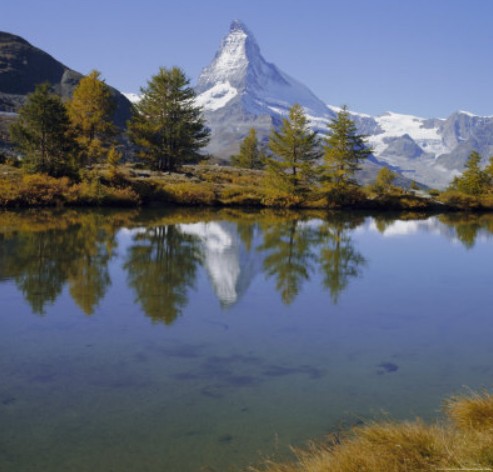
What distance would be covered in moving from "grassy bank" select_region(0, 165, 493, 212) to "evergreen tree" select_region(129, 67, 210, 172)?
2.34 meters

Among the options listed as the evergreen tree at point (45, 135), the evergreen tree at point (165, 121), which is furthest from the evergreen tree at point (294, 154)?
the evergreen tree at point (45, 135)

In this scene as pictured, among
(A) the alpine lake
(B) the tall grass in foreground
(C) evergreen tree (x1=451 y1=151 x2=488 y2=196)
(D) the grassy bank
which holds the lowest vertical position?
(A) the alpine lake

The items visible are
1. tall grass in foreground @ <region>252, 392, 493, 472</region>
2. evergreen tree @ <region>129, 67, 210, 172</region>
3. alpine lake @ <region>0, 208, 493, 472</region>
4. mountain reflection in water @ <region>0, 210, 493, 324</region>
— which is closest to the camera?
tall grass in foreground @ <region>252, 392, 493, 472</region>

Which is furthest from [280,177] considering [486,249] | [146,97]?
[486,249]

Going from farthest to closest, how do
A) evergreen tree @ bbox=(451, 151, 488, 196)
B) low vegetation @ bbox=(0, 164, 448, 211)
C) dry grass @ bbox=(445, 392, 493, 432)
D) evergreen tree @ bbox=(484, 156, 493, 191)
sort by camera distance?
evergreen tree @ bbox=(484, 156, 493, 191) < evergreen tree @ bbox=(451, 151, 488, 196) < low vegetation @ bbox=(0, 164, 448, 211) < dry grass @ bbox=(445, 392, 493, 432)

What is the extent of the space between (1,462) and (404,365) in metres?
6.36

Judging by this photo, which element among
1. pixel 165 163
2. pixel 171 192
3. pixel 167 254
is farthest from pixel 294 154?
pixel 167 254

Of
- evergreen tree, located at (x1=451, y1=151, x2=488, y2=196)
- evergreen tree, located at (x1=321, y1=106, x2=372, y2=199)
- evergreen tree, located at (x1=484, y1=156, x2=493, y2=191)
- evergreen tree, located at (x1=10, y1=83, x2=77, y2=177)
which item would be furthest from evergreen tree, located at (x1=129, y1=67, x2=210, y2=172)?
evergreen tree, located at (x1=484, y1=156, x2=493, y2=191)

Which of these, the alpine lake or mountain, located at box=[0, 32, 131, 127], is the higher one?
mountain, located at box=[0, 32, 131, 127]

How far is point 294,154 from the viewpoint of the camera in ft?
161

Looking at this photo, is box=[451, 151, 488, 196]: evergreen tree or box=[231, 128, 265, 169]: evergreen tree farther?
box=[231, 128, 265, 169]: evergreen tree

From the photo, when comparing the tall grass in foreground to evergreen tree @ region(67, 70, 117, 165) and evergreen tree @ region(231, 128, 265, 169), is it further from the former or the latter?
evergreen tree @ region(231, 128, 265, 169)

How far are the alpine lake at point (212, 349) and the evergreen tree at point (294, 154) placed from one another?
90.7 feet

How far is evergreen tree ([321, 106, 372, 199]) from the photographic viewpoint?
162 feet
